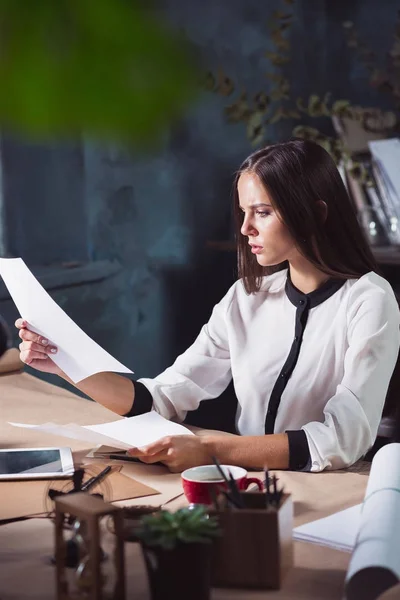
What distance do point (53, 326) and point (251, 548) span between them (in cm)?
85

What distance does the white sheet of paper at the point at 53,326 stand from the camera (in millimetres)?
1566

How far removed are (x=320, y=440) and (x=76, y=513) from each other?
0.69 meters

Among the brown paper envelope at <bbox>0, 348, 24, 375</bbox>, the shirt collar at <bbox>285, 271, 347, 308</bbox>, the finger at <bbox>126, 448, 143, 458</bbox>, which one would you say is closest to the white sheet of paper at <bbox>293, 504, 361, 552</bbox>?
the finger at <bbox>126, 448, 143, 458</bbox>

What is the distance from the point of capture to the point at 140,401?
1731 millimetres

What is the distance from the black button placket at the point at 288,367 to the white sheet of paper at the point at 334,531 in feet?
2.14

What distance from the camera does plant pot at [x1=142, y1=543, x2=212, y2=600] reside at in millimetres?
753

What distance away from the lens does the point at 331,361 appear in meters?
1.74

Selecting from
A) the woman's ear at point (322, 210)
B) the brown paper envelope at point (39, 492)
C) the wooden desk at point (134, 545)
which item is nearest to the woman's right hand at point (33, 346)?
the wooden desk at point (134, 545)

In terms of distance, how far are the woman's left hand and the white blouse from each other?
0.19 meters

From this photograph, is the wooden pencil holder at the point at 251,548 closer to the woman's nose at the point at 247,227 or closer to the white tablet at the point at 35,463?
the white tablet at the point at 35,463

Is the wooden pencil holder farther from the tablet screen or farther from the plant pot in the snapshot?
the tablet screen

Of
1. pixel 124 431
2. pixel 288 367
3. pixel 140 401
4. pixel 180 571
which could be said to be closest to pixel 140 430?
pixel 124 431

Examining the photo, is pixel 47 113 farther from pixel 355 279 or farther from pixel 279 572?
pixel 355 279

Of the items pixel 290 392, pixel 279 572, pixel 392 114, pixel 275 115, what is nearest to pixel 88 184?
pixel 275 115
